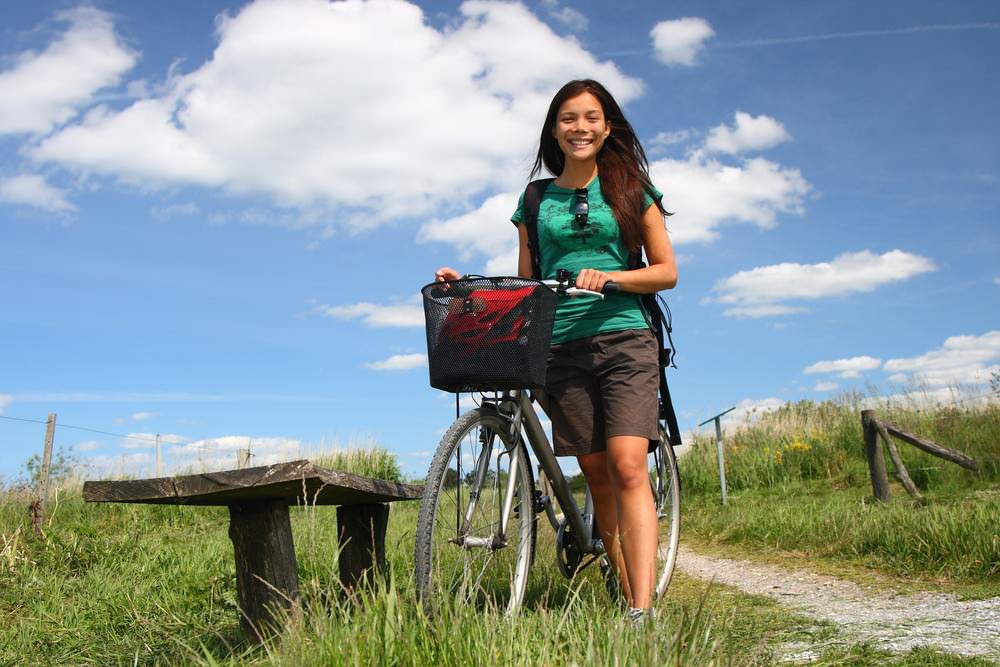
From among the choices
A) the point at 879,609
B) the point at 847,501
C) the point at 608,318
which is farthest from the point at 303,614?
the point at 847,501

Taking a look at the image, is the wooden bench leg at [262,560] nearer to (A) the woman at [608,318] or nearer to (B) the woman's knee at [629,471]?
(A) the woman at [608,318]

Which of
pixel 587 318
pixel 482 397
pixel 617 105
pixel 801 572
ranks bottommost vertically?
pixel 801 572

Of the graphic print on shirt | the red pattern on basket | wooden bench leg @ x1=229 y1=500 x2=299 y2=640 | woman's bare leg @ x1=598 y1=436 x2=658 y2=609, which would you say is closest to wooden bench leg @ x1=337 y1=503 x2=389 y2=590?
wooden bench leg @ x1=229 y1=500 x2=299 y2=640

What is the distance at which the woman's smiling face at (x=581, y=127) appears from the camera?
12.3 feet

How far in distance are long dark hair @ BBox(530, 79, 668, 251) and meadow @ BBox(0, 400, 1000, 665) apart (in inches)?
58.8

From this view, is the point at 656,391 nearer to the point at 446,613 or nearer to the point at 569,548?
the point at 569,548

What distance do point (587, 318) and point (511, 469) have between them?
71 centimetres

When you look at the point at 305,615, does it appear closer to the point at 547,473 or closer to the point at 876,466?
the point at 547,473

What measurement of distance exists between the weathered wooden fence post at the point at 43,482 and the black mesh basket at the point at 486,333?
5.88 metres

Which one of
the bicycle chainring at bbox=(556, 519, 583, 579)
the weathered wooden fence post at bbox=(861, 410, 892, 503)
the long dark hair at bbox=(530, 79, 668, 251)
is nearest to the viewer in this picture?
the long dark hair at bbox=(530, 79, 668, 251)

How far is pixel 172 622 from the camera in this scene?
4473 millimetres

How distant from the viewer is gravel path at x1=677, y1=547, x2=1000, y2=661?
149 inches

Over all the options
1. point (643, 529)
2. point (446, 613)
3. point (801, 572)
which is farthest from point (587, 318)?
point (801, 572)

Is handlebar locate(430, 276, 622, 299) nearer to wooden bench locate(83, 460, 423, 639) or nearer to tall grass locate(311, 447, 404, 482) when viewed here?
wooden bench locate(83, 460, 423, 639)
